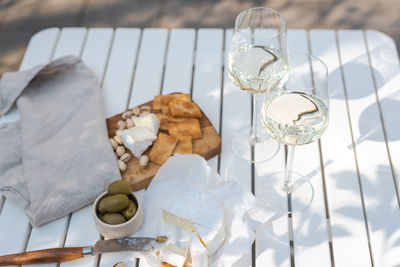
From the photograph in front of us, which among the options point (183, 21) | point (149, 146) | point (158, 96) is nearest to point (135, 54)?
point (158, 96)

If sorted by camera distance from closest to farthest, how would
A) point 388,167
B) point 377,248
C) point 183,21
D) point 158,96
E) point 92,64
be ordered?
point 377,248, point 388,167, point 158,96, point 92,64, point 183,21

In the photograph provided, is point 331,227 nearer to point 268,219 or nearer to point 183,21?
point 268,219

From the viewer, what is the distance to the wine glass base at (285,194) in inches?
50.2

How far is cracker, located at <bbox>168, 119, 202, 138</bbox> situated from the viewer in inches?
55.1

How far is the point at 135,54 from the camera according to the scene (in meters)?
1.69

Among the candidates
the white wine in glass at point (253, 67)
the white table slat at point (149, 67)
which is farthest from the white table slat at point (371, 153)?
the white table slat at point (149, 67)

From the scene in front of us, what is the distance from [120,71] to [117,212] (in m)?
0.59

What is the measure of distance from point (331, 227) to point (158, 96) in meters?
0.60

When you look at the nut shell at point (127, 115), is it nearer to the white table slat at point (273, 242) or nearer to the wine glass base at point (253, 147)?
the wine glass base at point (253, 147)

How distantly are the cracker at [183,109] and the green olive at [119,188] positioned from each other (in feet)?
0.95

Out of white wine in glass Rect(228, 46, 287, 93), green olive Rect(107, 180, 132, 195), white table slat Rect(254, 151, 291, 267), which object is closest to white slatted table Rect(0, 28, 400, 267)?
white table slat Rect(254, 151, 291, 267)

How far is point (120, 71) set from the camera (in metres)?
1.64

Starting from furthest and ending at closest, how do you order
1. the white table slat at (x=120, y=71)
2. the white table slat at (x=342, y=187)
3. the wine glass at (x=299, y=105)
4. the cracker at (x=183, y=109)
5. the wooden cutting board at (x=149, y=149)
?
1. the white table slat at (x=120, y=71)
2. the cracker at (x=183, y=109)
3. the wooden cutting board at (x=149, y=149)
4. the white table slat at (x=342, y=187)
5. the wine glass at (x=299, y=105)

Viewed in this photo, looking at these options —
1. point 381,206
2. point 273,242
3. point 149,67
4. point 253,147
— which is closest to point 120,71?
point 149,67
